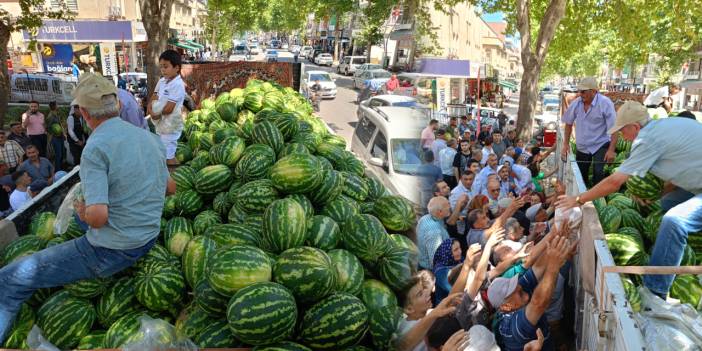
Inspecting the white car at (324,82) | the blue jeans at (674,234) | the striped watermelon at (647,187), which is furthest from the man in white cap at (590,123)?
the white car at (324,82)

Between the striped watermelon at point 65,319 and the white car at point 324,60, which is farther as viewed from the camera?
the white car at point 324,60

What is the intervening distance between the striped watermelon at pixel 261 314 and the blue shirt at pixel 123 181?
910 millimetres

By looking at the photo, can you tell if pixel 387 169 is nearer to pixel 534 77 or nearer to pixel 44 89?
pixel 534 77

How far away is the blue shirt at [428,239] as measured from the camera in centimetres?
457

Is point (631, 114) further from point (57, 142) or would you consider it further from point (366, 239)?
point (57, 142)

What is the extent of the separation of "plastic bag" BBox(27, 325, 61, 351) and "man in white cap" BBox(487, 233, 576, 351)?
263 cm

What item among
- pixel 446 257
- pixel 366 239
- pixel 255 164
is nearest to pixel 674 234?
pixel 446 257

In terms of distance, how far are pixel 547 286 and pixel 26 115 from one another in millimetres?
11327

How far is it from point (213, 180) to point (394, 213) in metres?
1.51

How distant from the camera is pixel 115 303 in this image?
2967 mm

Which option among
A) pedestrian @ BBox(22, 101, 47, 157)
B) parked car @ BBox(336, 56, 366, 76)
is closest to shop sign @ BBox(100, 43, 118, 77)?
pedestrian @ BBox(22, 101, 47, 157)

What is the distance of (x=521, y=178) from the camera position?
8.30 meters

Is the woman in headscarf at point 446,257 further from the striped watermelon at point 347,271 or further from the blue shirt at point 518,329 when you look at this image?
the striped watermelon at point 347,271

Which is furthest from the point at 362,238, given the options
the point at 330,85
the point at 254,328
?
the point at 330,85
